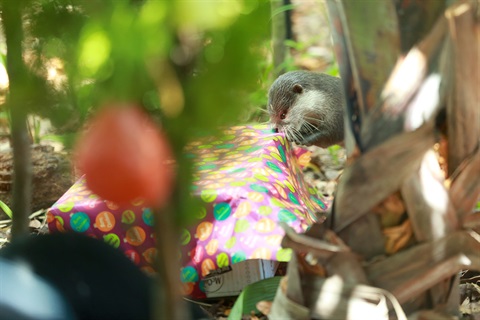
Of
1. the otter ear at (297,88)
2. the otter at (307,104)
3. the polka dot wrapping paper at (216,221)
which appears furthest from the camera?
the otter ear at (297,88)

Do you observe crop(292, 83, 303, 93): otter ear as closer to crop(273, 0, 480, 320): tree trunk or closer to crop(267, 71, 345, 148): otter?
crop(267, 71, 345, 148): otter

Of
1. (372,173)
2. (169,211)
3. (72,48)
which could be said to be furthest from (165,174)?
(372,173)

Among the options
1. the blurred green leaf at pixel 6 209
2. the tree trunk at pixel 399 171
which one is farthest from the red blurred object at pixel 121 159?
the blurred green leaf at pixel 6 209

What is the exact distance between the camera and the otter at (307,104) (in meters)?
4.31

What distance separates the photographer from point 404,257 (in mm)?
1328

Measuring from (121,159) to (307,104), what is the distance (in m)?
3.82

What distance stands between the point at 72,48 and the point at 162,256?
237 mm

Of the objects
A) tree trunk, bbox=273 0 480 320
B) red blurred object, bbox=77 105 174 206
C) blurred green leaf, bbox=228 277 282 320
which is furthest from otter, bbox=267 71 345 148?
red blurred object, bbox=77 105 174 206

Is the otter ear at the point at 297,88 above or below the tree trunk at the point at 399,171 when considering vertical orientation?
below

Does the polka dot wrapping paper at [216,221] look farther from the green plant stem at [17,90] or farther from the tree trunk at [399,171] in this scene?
the green plant stem at [17,90]

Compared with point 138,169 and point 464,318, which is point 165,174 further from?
point 464,318

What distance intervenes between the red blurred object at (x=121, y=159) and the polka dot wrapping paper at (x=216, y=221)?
4.25 feet

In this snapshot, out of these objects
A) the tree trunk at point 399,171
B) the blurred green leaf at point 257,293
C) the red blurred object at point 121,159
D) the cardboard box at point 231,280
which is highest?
the red blurred object at point 121,159

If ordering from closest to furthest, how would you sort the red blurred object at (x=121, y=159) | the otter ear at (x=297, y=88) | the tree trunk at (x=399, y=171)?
the red blurred object at (x=121, y=159), the tree trunk at (x=399, y=171), the otter ear at (x=297, y=88)
